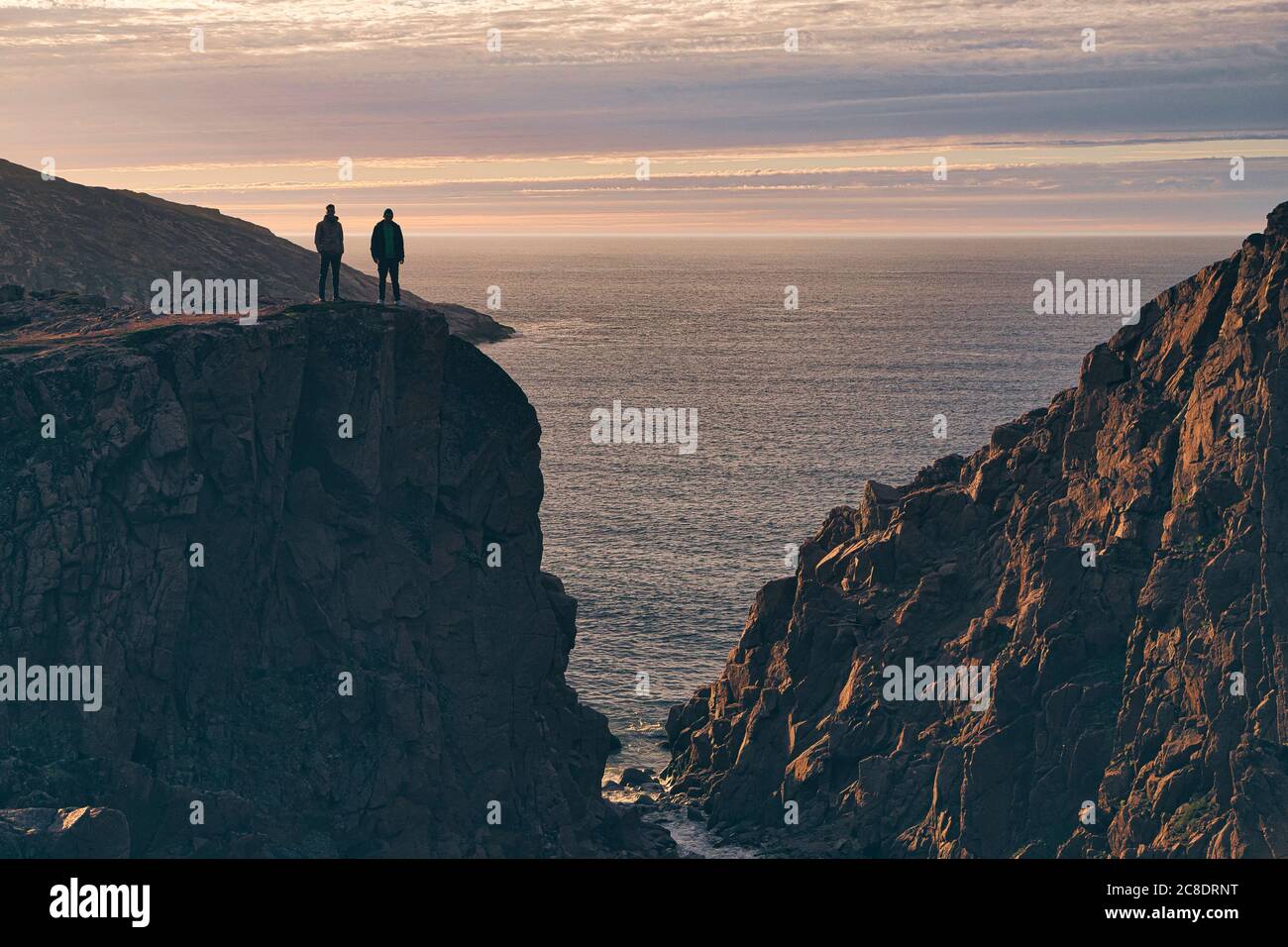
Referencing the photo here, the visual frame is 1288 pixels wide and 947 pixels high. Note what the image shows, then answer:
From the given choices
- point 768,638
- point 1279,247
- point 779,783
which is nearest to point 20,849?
point 779,783

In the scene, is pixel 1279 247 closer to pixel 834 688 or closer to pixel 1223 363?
pixel 1223 363

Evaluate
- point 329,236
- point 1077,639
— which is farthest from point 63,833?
point 1077,639

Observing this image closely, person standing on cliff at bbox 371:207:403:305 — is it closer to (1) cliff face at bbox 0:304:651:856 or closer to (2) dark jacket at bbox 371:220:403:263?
(2) dark jacket at bbox 371:220:403:263

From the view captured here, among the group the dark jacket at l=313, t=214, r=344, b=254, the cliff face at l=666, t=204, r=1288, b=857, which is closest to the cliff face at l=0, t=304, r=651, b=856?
the dark jacket at l=313, t=214, r=344, b=254

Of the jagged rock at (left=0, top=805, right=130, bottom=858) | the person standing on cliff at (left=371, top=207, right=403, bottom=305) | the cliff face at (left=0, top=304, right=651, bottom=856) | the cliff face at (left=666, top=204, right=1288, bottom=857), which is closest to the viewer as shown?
the jagged rock at (left=0, top=805, right=130, bottom=858)

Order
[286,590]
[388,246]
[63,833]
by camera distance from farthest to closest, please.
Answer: [286,590] → [388,246] → [63,833]

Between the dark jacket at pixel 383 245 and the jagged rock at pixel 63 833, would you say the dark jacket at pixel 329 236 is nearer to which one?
the dark jacket at pixel 383 245

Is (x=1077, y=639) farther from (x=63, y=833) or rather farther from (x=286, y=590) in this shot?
(x=63, y=833)
